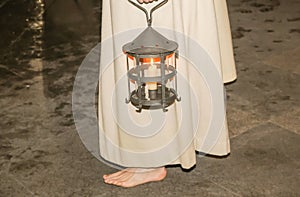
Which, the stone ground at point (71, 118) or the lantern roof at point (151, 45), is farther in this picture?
the stone ground at point (71, 118)

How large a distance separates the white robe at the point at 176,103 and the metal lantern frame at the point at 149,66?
0.22 feet

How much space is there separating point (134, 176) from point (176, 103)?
40 cm

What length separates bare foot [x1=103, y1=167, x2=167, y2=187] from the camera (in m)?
2.33

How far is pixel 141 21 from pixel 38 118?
1.11 meters

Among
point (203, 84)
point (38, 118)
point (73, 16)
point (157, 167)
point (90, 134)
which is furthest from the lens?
point (73, 16)

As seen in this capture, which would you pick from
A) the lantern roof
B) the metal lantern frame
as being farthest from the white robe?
the lantern roof

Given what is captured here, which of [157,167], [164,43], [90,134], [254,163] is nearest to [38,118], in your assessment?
[90,134]

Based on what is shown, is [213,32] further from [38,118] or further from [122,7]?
[38,118]

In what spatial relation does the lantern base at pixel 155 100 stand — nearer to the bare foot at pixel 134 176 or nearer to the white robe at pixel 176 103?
the white robe at pixel 176 103

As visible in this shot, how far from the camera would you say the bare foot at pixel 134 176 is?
7.63 ft

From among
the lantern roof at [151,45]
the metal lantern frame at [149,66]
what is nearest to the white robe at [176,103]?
the metal lantern frame at [149,66]

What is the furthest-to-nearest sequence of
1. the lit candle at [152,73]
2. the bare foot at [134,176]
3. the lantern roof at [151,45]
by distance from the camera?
the bare foot at [134,176] < the lit candle at [152,73] < the lantern roof at [151,45]

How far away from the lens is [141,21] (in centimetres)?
199

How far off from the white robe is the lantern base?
0.11 meters
